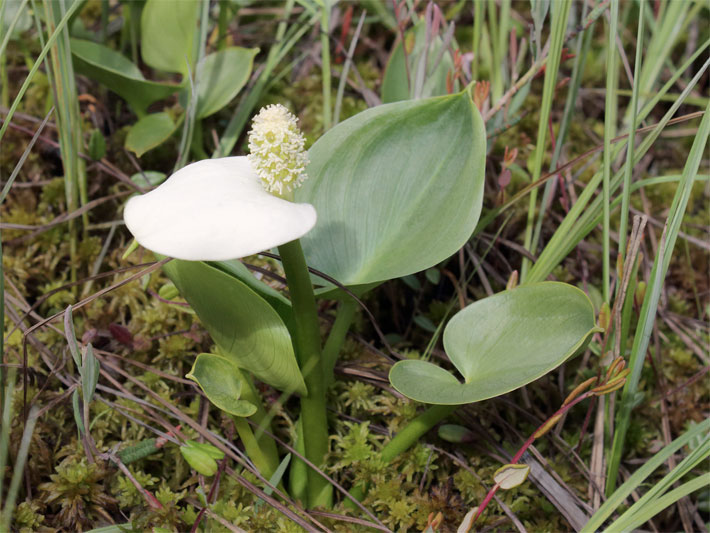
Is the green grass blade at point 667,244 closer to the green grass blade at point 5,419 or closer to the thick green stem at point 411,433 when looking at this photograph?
the thick green stem at point 411,433

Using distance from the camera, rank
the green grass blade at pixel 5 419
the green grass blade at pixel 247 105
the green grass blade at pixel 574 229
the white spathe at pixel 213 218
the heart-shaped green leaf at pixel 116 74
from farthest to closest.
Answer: the green grass blade at pixel 247 105 < the heart-shaped green leaf at pixel 116 74 < the green grass blade at pixel 574 229 < the green grass blade at pixel 5 419 < the white spathe at pixel 213 218

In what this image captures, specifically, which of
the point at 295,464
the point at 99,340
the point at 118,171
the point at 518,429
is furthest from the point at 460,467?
the point at 118,171

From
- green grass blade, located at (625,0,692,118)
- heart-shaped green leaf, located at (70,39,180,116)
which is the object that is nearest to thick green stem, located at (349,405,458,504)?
heart-shaped green leaf, located at (70,39,180,116)

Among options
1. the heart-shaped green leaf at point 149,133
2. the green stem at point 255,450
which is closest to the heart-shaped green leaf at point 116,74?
the heart-shaped green leaf at point 149,133

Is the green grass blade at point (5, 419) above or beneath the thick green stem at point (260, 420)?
above

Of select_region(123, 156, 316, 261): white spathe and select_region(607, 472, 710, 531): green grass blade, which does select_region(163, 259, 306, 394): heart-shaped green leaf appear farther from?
select_region(607, 472, 710, 531): green grass blade

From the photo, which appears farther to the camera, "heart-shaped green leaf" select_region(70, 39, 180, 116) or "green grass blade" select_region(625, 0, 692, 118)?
"green grass blade" select_region(625, 0, 692, 118)

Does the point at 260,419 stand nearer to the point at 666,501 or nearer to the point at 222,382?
the point at 222,382

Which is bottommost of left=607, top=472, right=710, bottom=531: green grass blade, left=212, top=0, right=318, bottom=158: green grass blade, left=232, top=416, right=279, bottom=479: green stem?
left=232, top=416, right=279, bottom=479: green stem
